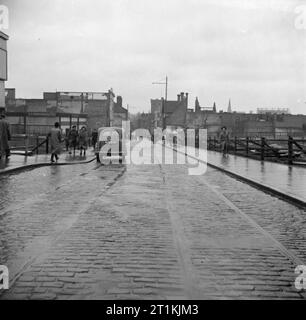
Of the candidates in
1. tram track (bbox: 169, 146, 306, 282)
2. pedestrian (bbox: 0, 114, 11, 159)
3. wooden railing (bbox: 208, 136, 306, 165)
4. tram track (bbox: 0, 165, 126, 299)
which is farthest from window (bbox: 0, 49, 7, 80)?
tram track (bbox: 0, 165, 126, 299)

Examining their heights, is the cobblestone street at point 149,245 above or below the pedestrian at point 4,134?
below

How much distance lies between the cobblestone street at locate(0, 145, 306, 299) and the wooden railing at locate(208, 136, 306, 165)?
9.54m

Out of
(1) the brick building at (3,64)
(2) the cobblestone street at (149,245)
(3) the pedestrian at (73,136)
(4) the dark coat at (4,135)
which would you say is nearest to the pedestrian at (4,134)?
(4) the dark coat at (4,135)

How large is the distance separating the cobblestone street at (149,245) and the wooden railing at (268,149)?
31.3 feet

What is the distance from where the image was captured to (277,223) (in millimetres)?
7848

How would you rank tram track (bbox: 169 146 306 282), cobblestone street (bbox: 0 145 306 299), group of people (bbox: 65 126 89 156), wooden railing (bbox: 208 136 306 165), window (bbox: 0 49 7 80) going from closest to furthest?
cobblestone street (bbox: 0 145 306 299) → tram track (bbox: 169 146 306 282) → wooden railing (bbox: 208 136 306 165) → window (bbox: 0 49 7 80) → group of people (bbox: 65 126 89 156)

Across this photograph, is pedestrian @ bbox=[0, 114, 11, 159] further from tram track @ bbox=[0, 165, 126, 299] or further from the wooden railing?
the wooden railing

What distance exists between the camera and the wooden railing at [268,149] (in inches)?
796

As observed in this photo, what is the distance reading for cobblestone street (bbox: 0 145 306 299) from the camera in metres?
4.42

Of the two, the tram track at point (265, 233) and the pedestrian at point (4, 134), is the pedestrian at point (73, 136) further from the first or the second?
the tram track at point (265, 233)

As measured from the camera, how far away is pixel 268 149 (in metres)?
23.8

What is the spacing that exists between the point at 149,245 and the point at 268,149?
18.8m

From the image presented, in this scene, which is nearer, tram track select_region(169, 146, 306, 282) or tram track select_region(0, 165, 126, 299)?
tram track select_region(0, 165, 126, 299)
